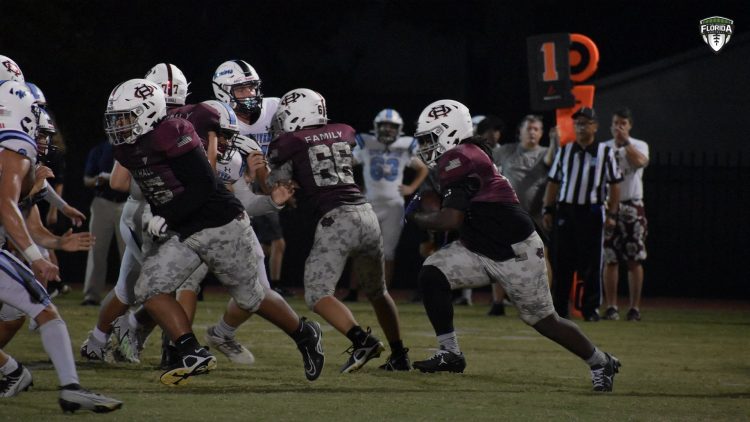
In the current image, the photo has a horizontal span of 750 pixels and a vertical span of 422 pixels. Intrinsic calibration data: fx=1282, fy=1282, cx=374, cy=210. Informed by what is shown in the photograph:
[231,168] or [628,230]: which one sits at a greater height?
[231,168]

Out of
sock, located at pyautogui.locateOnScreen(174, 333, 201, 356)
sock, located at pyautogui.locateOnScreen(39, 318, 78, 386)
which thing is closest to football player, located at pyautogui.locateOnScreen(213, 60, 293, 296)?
sock, located at pyautogui.locateOnScreen(174, 333, 201, 356)

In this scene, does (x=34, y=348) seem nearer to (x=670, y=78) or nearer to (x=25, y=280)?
(x=25, y=280)

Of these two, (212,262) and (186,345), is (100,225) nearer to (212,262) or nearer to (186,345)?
Result: (212,262)

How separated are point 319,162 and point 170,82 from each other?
43.8 inches

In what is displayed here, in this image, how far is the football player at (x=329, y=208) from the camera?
755cm

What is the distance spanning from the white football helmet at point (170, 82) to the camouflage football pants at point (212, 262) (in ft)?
4.50

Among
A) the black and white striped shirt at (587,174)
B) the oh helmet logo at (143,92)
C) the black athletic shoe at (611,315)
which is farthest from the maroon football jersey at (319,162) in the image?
the black athletic shoe at (611,315)

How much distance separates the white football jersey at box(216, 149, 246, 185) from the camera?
26.1ft

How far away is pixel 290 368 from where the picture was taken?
7930 mm

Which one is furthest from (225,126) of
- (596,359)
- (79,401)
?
(596,359)

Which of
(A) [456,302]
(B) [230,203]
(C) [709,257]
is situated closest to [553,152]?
(A) [456,302]

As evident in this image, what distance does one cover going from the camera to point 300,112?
304 inches

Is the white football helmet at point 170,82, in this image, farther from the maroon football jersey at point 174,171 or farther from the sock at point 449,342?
the sock at point 449,342

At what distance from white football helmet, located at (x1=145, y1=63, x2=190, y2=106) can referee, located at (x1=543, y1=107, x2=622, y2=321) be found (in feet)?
15.2
